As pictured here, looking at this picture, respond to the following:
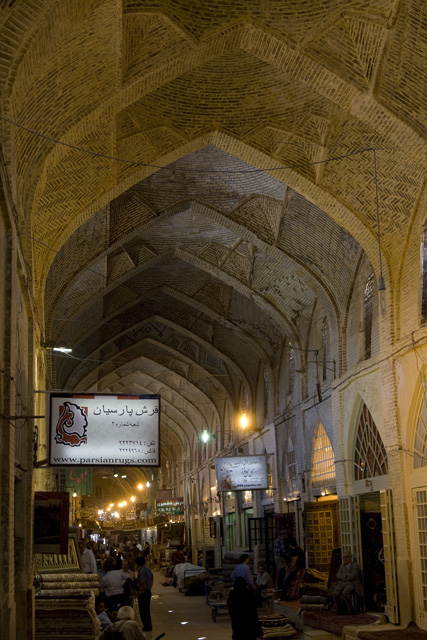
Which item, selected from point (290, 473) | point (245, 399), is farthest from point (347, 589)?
point (245, 399)

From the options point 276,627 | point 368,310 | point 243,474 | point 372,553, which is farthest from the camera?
point 243,474

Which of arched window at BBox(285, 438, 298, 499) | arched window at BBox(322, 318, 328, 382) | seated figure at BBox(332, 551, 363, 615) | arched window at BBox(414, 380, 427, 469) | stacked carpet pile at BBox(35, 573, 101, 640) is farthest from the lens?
arched window at BBox(285, 438, 298, 499)

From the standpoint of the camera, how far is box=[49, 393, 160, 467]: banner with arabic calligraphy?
10.9m

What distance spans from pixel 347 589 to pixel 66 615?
184 inches

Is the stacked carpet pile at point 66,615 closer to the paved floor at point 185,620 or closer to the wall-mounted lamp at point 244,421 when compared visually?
the paved floor at point 185,620

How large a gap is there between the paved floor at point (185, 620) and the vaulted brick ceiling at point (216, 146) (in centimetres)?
565

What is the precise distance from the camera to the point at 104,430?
11258mm

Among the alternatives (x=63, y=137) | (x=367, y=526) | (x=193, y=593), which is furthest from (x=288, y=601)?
(x=63, y=137)

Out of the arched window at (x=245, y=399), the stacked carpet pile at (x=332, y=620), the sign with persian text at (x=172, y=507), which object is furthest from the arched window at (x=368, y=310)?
the sign with persian text at (x=172, y=507)

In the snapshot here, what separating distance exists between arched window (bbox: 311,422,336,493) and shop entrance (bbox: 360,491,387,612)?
4.37 feet

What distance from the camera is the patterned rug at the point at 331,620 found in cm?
1096

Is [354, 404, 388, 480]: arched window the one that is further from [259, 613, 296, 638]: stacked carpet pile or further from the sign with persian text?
the sign with persian text

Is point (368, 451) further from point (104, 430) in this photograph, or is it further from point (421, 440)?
point (104, 430)

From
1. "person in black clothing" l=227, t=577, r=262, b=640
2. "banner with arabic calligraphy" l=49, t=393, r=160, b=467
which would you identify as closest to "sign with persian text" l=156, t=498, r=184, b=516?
"banner with arabic calligraphy" l=49, t=393, r=160, b=467
